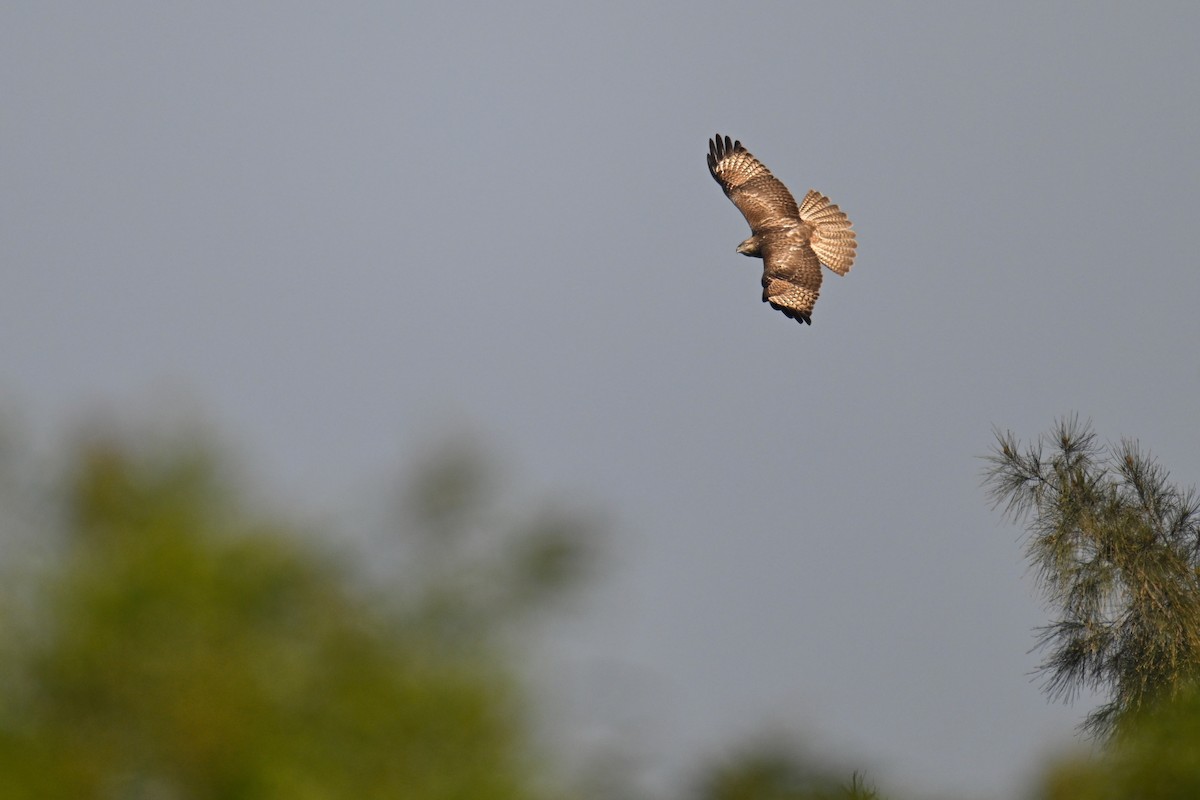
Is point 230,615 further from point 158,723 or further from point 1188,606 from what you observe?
point 1188,606

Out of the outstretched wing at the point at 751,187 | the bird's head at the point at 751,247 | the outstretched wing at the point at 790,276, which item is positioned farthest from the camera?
the outstretched wing at the point at 751,187

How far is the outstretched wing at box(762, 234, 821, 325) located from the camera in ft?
66.0

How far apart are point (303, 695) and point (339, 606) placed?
171 millimetres

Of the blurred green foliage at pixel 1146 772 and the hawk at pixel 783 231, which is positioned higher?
the hawk at pixel 783 231

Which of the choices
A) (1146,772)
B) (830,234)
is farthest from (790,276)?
(1146,772)

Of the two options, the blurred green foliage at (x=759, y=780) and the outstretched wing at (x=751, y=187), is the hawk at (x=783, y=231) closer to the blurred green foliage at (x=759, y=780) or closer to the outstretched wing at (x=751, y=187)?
the outstretched wing at (x=751, y=187)

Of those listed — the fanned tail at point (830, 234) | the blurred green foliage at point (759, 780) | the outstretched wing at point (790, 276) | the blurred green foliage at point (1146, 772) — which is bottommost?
the blurred green foliage at point (759, 780)

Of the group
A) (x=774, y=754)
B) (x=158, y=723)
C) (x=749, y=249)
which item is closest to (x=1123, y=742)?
(x=774, y=754)

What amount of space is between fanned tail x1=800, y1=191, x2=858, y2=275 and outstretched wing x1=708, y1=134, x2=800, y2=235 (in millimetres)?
446

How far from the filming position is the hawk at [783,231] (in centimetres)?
2025

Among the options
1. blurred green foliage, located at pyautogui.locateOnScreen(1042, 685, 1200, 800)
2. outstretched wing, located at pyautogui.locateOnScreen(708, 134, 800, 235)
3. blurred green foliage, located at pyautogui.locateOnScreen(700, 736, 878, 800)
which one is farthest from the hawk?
blurred green foliage, located at pyautogui.locateOnScreen(700, 736, 878, 800)

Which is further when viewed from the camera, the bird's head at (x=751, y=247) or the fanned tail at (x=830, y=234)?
the fanned tail at (x=830, y=234)

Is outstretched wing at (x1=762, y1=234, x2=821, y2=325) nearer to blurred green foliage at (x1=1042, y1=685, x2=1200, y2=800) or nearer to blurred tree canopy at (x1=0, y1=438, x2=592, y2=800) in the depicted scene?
blurred green foliage at (x1=1042, y1=685, x2=1200, y2=800)

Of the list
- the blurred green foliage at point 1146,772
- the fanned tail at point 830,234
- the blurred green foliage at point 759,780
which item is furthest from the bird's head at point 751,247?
the blurred green foliage at point 759,780
